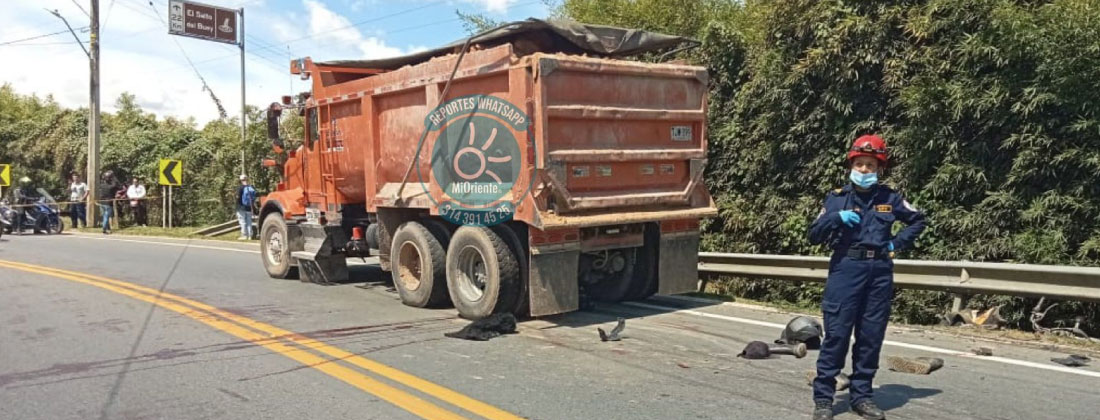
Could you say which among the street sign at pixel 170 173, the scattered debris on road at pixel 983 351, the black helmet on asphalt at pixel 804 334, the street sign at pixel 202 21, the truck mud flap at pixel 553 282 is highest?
the street sign at pixel 202 21

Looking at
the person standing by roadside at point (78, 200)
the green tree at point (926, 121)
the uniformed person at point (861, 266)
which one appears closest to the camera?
the uniformed person at point (861, 266)

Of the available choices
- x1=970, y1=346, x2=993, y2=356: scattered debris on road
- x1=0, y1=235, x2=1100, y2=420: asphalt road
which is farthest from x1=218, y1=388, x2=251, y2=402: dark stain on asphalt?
x1=970, y1=346, x2=993, y2=356: scattered debris on road

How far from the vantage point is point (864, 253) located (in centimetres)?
447

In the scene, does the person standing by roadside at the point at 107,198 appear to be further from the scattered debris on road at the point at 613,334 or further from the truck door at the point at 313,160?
the scattered debris on road at the point at 613,334

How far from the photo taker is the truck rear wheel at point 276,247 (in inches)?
442

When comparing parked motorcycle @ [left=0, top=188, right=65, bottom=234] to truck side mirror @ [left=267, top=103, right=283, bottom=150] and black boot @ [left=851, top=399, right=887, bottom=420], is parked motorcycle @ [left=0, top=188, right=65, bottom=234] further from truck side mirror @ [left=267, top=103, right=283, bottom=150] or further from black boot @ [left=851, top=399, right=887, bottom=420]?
black boot @ [left=851, top=399, right=887, bottom=420]

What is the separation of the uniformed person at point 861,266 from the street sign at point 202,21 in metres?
26.5

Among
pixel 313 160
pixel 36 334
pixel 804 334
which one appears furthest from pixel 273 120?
pixel 804 334

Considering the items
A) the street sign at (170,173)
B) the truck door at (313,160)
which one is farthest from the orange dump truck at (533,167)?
the street sign at (170,173)

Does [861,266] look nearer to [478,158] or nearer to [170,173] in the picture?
[478,158]

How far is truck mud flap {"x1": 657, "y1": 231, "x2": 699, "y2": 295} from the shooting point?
329 inches

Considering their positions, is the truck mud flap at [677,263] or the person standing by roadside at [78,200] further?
the person standing by roadside at [78,200]

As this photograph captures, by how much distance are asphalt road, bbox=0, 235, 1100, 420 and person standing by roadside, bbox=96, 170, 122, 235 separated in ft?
50.0

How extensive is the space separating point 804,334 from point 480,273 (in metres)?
3.14
